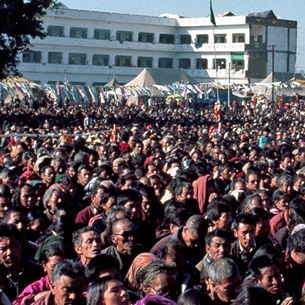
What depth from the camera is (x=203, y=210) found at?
8055 millimetres

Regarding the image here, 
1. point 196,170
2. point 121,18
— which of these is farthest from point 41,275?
point 121,18

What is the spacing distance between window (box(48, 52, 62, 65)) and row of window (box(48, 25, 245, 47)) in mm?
1621

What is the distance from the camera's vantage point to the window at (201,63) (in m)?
61.5

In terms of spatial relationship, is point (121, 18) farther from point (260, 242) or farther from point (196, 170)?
point (260, 242)

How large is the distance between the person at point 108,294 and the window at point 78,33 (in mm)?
54944

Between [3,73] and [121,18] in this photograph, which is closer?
[3,73]

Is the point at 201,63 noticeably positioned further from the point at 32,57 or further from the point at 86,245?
the point at 86,245

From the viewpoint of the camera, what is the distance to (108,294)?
3.78 m

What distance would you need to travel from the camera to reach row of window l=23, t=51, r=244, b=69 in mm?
55609

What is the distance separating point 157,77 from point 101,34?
49.0 feet

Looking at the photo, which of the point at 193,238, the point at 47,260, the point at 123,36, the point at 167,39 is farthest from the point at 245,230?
the point at 167,39

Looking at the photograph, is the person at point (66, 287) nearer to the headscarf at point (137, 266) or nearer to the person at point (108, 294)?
the person at point (108, 294)

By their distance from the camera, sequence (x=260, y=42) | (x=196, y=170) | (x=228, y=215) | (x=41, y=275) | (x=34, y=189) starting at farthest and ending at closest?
(x=260, y=42)
(x=196, y=170)
(x=34, y=189)
(x=228, y=215)
(x=41, y=275)

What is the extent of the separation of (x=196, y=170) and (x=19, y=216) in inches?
152
